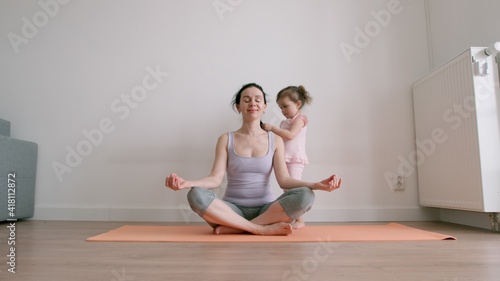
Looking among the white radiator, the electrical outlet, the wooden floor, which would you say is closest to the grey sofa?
the wooden floor

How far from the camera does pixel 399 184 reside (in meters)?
2.40

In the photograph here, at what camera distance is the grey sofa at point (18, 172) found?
205 centimetres

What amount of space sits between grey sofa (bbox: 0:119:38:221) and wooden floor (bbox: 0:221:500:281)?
69 cm

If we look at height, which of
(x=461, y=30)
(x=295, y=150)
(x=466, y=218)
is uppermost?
(x=461, y=30)

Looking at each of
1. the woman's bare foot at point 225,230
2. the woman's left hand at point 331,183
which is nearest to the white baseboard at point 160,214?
the woman's bare foot at point 225,230

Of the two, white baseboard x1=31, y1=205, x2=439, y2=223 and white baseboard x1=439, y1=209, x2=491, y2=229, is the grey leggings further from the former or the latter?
white baseboard x1=439, y1=209, x2=491, y2=229

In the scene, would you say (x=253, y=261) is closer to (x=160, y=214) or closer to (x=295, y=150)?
(x=295, y=150)

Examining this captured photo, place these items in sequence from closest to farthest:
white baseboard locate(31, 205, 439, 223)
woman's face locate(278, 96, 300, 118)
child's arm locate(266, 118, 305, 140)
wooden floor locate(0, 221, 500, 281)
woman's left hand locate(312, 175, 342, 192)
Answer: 1. wooden floor locate(0, 221, 500, 281)
2. woman's left hand locate(312, 175, 342, 192)
3. child's arm locate(266, 118, 305, 140)
4. woman's face locate(278, 96, 300, 118)
5. white baseboard locate(31, 205, 439, 223)

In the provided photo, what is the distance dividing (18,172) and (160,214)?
2.81 ft

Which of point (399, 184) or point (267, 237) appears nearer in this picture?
point (267, 237)

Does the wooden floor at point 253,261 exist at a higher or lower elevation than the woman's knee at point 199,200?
lower

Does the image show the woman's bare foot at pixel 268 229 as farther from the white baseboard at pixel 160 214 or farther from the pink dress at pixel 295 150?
the white baseboard at pixel 160 214

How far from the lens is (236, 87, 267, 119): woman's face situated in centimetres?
180

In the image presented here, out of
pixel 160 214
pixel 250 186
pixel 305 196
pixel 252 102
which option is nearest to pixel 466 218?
pixel 305 196
